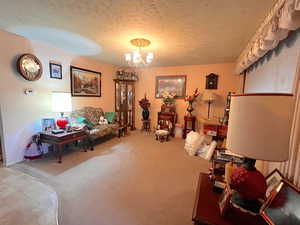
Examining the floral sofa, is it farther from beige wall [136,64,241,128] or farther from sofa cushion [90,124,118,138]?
beige wall [136,64,241,128]

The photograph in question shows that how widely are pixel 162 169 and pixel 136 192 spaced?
30.2 inches

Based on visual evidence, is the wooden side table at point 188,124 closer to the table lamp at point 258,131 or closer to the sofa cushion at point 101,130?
the sofa cushion at point 101,130

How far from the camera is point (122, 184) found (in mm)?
2135

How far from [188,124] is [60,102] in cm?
364

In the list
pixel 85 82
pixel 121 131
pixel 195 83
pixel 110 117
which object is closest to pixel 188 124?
pixel 195 83

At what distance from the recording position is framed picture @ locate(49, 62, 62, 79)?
313 centimetres

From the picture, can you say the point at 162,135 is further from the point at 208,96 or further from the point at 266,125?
the point at 266,125

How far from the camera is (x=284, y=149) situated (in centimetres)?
74

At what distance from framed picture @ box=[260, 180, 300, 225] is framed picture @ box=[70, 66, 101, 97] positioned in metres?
4.08

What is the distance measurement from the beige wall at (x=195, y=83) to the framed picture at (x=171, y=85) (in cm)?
14

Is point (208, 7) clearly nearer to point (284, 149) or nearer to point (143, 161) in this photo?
point (284, 149)

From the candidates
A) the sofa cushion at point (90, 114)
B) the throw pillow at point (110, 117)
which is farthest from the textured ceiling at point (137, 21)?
the throw pillow at point (110, 117)

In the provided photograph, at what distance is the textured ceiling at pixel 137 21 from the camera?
64.5 inches

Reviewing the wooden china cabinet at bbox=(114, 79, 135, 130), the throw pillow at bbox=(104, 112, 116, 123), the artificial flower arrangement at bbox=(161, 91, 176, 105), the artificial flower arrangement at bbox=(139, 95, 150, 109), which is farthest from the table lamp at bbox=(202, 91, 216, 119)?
the throw pillow at bbox=(104, 112, 116, 123)
